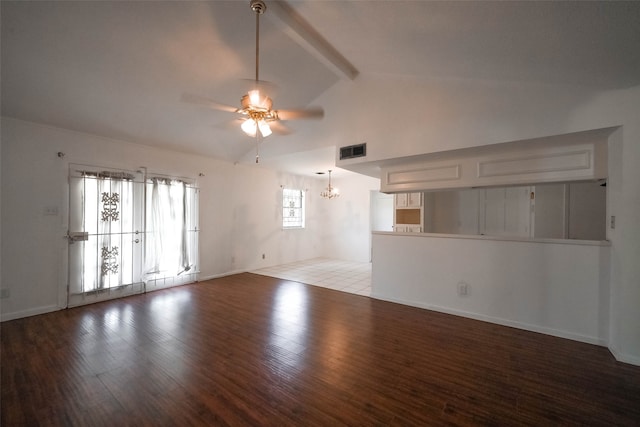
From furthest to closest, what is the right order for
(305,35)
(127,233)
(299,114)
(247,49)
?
(127,233), (247,49), (299,114), (305,35)

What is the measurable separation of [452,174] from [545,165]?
100cm

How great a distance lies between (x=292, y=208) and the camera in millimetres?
7762

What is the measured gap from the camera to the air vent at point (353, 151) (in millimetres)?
4012

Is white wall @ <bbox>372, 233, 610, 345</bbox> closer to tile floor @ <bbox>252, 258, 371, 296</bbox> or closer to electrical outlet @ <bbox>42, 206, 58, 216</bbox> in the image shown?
tile floor @ <bbox>252, 258, 371, 296</bbox>

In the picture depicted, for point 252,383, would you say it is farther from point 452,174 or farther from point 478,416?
point 452,174

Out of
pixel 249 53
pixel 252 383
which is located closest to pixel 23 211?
pixel 249 53

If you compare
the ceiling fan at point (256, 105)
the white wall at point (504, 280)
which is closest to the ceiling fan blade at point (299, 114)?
the ceiling fan at point (256, 105)

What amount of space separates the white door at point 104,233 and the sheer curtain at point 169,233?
0.16 meters

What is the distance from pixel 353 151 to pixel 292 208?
4009 mm

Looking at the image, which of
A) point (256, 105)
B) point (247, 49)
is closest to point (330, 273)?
point (256, 105)

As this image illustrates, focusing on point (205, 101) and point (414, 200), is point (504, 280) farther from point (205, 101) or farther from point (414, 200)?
point (205, 101)

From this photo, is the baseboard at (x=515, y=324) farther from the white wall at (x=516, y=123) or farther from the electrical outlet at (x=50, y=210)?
the electrical outlet at (x=50, y=210)

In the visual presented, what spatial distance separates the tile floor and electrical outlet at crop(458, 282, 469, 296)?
4.82 ft

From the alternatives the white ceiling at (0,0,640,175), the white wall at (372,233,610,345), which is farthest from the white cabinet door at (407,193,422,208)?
the white ceiling at (0,0,640,175)
